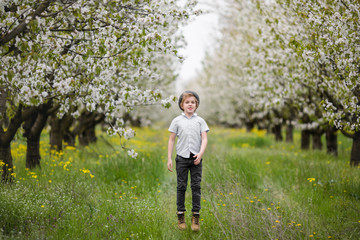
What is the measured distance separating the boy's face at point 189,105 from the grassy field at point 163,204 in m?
1.42

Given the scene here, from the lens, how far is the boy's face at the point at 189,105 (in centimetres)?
463

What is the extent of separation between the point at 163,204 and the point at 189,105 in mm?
2002

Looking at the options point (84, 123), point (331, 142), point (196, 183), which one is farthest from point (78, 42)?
point (331, 142)

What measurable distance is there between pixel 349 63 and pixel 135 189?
4.51 metres

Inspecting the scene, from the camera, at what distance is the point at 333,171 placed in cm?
723

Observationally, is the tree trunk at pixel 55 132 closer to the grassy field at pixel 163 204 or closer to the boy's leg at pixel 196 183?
the grassy field at pixel 163 204

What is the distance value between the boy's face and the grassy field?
142 centimetres

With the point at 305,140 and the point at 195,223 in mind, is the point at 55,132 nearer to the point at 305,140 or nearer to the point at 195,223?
the point at 195,223

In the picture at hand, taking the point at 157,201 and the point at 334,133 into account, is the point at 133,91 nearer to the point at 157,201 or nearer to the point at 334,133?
the point at 157,201

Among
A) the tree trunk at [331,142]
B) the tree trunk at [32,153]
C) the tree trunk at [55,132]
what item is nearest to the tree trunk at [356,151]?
the tree trunk at [331,142]

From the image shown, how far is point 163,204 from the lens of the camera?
5.55 m

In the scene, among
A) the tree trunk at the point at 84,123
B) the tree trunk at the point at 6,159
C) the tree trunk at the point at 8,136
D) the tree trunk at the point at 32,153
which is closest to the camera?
the tree trunk at the point at 6,159

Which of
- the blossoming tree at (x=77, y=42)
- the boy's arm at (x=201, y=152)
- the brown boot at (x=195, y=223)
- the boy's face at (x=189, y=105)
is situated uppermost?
the blossoming tree at (x=77, y=42)

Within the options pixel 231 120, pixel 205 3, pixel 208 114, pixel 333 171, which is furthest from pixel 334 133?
pixel 208 114
